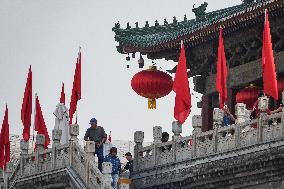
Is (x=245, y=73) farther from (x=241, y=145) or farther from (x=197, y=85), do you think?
(x=241, y=145)

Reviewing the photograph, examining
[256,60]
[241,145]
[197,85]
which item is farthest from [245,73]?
[241,145]

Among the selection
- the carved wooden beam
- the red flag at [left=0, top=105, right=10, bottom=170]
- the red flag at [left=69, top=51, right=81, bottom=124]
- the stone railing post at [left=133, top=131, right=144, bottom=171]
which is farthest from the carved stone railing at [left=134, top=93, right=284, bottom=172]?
the red flag at [left=0, top=105, right=10, bottom=170]

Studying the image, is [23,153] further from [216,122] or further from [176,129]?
[216,122]

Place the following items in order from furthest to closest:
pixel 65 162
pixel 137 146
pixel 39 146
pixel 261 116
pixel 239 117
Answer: pixel 39 146 < pixel 137 146 < pixel 65 162 < pixel 239 117 < pixel 261 116

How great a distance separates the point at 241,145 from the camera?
23.2 meters

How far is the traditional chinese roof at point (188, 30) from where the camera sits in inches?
1005

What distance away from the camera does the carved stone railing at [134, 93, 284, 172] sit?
22.6 metres

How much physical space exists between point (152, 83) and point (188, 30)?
2.07 metres

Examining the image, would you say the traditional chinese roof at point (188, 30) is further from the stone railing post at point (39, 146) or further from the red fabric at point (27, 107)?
the stone railing post at point (39, 146)

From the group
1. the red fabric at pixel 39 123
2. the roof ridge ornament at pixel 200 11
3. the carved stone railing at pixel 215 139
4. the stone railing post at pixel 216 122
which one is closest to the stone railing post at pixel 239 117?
the carved stone railing at pixel 215 139

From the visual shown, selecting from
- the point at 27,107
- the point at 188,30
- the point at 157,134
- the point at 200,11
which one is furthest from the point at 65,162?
the point at 200,11

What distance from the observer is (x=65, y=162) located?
26141 mm

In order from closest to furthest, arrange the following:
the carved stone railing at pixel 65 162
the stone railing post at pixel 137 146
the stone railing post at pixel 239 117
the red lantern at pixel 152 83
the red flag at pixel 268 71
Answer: the red flag at pixel 268 71 < the stone railing post at pixel 239 117 < the carved stone railing at pixel 65 162 < the stone railing post at pixel 137 146 < the red lantern at pixel 152 83

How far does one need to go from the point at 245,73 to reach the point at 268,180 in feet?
18.7
